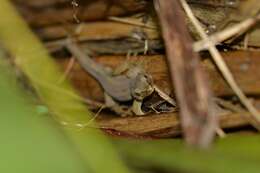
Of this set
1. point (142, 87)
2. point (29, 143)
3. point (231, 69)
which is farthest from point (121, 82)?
point (29, 143)

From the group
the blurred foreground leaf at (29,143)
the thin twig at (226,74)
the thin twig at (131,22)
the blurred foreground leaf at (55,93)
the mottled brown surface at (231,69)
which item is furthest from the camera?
the thin twig at (131,22)

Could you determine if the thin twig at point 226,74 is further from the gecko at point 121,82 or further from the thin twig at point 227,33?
the gecko at point 121,82

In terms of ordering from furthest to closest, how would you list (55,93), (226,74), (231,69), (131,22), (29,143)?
(131,22)
(231,69)
(226,74)
(55,93)
(29,143)

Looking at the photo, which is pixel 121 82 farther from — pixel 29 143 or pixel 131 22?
pixel 29 143

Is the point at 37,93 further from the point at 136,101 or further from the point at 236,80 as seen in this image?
the point at 236,80

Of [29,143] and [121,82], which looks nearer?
[29,143]

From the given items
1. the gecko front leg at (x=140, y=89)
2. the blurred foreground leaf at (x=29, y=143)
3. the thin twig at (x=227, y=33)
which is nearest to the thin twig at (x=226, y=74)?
the thin twig at (x=227, y=33)

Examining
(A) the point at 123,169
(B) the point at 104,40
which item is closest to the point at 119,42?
(B) the point at 104,40
